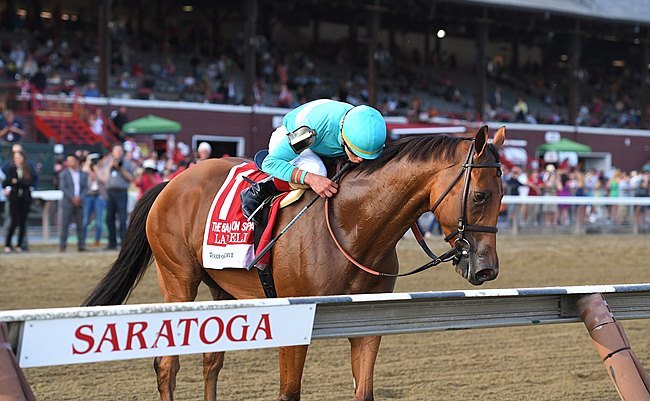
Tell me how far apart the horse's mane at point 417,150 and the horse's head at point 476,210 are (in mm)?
158

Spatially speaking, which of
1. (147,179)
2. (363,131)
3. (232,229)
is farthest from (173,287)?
(147,179)

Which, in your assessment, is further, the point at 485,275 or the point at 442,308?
the point at 485,275

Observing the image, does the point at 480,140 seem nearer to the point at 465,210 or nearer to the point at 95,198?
the point at 465,210

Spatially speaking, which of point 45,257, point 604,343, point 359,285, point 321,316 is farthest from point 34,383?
point 45,257

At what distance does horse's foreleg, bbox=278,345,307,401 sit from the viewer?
4355mm

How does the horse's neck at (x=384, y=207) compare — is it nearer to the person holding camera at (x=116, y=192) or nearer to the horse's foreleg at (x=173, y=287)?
the horse's foreleg at (x=173, y=287)

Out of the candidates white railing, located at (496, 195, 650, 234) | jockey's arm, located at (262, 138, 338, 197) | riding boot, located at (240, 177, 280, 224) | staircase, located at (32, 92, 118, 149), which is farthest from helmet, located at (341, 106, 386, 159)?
staircase, located at (32, 92, 118, 149)

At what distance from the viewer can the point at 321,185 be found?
445cm

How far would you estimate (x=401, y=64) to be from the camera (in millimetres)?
35562

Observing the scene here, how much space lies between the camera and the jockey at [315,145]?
4.38 metres

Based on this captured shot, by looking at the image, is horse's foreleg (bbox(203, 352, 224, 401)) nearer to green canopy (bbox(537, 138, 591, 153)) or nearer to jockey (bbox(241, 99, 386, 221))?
jockey (bbox(241, 99, 386, 221))

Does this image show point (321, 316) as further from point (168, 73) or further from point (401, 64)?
point (401, 64)

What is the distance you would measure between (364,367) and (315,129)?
3.81ft

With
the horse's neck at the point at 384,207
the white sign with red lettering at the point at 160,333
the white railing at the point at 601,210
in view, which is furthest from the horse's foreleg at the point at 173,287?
the white railing at the point at 601,210
